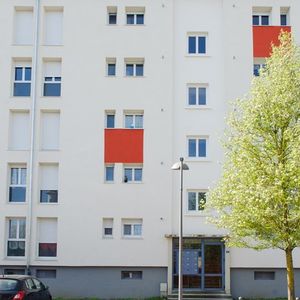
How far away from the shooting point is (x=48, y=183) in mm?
26469

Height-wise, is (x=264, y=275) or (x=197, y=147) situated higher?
(x=197, y=147)

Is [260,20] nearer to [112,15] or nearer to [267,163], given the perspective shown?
[112,15]

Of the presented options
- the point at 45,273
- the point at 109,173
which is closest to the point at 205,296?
the point at 109,173

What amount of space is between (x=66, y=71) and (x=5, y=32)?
3592 mm

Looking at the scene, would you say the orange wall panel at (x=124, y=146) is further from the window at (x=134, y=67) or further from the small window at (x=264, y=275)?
the small window at (x=264, y=275)

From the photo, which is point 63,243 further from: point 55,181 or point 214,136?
point 214,136

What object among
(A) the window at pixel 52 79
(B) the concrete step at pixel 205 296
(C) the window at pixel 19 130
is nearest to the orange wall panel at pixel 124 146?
(A) the window at pixel 52 79

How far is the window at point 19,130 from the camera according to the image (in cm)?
2672

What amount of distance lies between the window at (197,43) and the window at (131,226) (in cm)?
859

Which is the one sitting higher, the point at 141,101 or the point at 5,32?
the point at 5,32

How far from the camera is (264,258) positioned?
2538 cm

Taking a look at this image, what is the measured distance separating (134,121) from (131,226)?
16.3ft

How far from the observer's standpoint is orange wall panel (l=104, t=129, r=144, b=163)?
26203mm

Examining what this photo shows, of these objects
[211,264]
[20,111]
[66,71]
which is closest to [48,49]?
[66,71]
